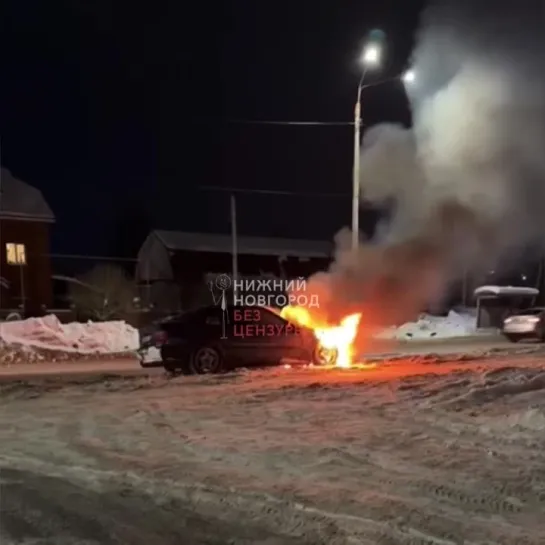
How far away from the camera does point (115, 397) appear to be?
37.8 feet

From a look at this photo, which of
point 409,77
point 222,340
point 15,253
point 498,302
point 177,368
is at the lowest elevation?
point 498,302

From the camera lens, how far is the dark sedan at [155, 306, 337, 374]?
50.1ft

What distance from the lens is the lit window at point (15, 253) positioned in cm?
3672

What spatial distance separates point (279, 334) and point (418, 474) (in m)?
9.14

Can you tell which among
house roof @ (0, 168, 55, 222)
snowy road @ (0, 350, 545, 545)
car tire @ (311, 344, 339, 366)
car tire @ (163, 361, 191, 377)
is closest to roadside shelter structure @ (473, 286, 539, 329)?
car tire @ (311, 344, 339, 366)

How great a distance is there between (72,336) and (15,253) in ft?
44.3

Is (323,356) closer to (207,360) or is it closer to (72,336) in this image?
(207,360)

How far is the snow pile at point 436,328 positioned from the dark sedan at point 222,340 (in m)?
11.8

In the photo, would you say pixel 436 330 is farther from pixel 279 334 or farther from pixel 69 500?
pixel 69 500

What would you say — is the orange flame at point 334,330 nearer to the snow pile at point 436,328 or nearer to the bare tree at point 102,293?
the snow pile at point 436,328

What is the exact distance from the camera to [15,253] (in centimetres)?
3678

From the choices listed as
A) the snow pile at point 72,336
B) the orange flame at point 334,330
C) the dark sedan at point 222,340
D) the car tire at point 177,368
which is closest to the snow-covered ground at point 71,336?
the snow pile at point 72,336

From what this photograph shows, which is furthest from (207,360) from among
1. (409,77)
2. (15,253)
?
(15,253)

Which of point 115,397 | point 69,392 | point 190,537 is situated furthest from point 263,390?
point 190,537
